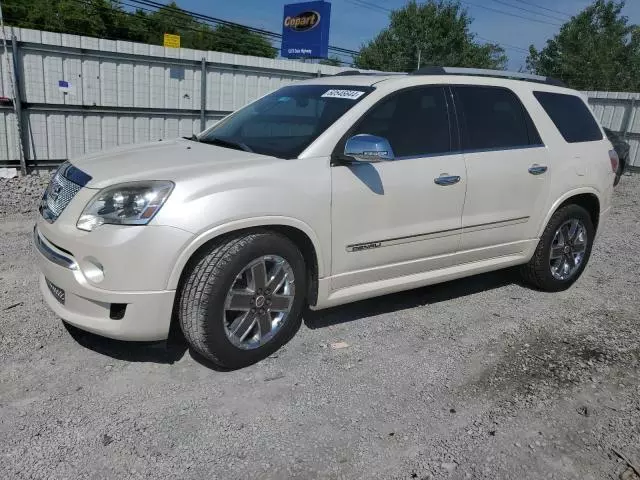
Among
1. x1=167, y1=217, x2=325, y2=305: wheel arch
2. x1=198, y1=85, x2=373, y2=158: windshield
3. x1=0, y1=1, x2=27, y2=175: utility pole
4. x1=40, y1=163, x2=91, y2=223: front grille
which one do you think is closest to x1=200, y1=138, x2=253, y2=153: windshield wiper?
x1=198, y1=85, x2=373, y2=158: windshield

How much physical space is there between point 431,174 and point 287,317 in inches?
56.0

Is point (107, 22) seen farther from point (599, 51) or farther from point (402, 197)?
point (402, 197)

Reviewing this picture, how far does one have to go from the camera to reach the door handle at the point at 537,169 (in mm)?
4535

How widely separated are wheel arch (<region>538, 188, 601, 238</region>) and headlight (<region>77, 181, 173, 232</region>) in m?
3.29

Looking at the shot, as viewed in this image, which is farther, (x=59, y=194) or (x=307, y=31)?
(x=307, y=31)

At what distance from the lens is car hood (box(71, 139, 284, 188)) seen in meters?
3.10

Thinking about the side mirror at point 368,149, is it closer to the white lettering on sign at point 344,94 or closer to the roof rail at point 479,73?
the white lettering on sign at point 344,94

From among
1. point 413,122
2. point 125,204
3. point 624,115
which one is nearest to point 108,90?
point 413,122

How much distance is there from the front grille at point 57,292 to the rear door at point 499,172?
2.77 m

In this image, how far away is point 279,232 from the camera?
339cm

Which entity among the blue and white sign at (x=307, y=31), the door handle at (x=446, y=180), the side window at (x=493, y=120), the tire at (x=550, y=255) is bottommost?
the tire at (x=550, y=255)

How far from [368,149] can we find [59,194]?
1877 mm

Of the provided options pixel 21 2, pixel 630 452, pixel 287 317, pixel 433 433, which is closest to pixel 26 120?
pixel 287 317

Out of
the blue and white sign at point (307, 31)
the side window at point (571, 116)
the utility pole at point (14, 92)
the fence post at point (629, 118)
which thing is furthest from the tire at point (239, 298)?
the blue and white sign at point (307, 31)
